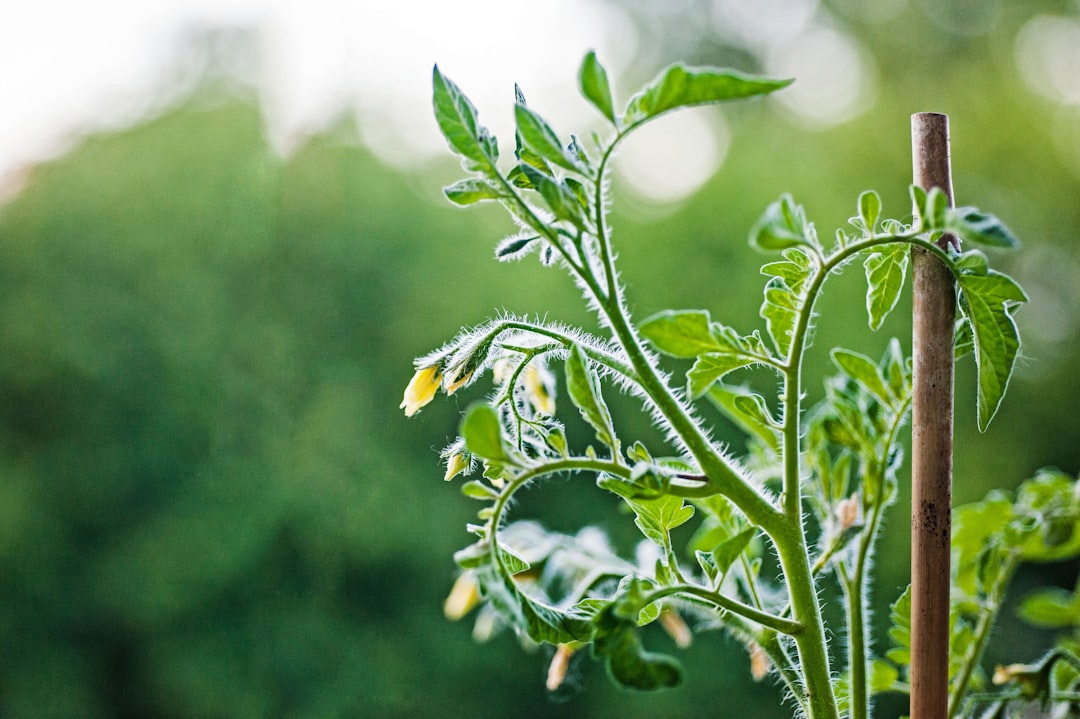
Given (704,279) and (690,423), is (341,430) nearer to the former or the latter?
(704,279)

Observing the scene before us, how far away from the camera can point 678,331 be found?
1.04 ft

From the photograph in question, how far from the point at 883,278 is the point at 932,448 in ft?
0.25

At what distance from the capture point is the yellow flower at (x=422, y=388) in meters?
0.36

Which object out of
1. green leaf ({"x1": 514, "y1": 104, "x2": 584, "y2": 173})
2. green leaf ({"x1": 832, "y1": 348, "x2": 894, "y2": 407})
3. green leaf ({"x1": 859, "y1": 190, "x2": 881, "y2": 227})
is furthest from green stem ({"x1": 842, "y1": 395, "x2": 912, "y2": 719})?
green leaf ({"x1": 514, "y1": 104, "x2": 584, "y2": 173})

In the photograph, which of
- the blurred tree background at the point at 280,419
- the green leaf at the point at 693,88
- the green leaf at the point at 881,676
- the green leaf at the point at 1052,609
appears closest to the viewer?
the green leaf at the point at 693,88

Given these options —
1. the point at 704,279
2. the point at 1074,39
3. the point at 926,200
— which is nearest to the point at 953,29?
the point at 1074,39

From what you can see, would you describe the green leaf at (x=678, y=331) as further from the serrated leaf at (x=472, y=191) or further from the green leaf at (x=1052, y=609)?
the green leaf at (x=1052, y=609)

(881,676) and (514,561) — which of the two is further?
(881,676)

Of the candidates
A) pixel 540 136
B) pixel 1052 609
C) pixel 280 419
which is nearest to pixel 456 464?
pixel 540 136

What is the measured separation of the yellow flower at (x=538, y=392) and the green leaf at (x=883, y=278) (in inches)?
6.2

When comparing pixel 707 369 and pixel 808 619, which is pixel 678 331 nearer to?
pixel 707 369

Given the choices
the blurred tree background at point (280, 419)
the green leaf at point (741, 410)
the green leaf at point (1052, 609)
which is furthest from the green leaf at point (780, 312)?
the blurred tree background at point (280, 419)

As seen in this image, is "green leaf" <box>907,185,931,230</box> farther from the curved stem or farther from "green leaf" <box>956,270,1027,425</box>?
the curved stem

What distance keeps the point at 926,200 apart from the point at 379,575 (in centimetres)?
131
